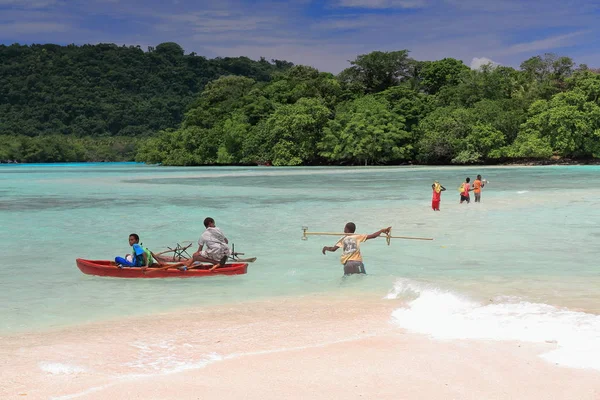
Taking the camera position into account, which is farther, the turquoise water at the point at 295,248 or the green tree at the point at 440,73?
the green tree at the point at 440,73

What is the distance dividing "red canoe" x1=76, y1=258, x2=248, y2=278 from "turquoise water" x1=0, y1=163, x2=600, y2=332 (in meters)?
0.16

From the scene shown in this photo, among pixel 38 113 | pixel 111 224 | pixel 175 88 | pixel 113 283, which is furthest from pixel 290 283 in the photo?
pixel 175 88

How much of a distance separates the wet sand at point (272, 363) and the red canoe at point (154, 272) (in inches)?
92.1

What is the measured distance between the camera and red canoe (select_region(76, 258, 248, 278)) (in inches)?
428

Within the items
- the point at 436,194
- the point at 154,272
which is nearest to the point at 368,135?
the point at 436,194

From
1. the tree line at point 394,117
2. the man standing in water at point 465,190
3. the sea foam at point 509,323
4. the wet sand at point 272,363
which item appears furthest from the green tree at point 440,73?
the wet sand at point 272,363

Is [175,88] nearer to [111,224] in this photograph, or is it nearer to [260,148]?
[260,148]

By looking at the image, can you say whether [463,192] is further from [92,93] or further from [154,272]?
[92,93]

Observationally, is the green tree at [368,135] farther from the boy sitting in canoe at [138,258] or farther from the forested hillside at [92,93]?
the boy sitting in canoe at [138,258]

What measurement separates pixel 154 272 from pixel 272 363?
5004 millimetres

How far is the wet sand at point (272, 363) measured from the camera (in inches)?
220

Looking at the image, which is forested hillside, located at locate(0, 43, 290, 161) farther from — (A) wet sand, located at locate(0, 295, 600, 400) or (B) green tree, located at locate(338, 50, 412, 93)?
(A) wet sand, located at locate(0, 295, 600, 400)

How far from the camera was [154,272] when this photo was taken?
10883mm

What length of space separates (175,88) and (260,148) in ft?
261
